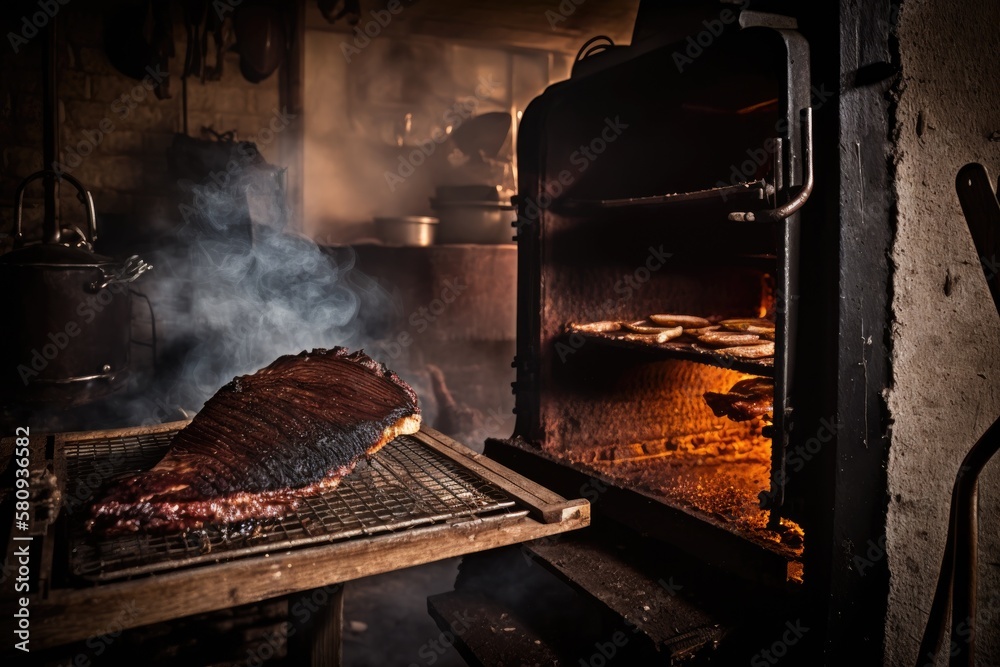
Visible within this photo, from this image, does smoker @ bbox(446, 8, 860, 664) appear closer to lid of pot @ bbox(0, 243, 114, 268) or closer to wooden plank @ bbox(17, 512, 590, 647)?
wooden plank @ bbox(17, 512, 590, 647)

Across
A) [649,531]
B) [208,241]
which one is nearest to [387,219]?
[208,241]

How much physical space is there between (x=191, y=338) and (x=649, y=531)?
4.35 metres

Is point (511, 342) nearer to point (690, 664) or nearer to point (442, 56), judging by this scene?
point (442, 56)

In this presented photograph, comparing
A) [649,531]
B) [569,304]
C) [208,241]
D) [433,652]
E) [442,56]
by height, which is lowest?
[433,652]

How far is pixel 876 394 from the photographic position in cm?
260

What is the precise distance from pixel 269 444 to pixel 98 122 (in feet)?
17.4

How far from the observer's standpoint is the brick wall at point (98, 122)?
20.2 ft

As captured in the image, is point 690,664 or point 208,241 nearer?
point 690,664

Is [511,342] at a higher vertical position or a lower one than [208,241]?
lower

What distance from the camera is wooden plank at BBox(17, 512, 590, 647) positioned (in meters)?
1.88

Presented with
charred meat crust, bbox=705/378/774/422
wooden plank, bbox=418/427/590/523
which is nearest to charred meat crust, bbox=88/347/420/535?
wooden plank, bbox=418/427/590/523

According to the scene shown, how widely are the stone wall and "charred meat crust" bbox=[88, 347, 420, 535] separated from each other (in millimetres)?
2064

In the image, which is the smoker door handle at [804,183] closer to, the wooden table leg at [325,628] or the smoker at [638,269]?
the smoker at [638,269]

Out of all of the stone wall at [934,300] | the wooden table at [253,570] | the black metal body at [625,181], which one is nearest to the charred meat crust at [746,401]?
the stone wall at [934,300]
